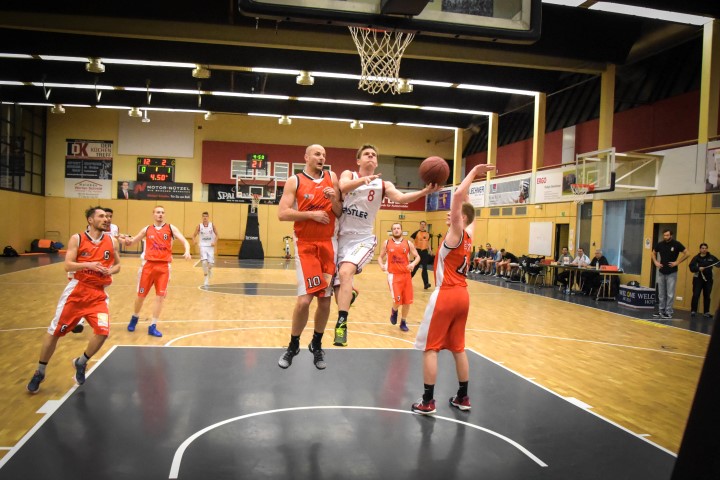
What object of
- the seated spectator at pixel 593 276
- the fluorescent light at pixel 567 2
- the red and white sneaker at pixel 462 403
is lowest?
the red and white sneaker at pixel 462 403

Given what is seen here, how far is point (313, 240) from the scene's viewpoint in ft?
16.0

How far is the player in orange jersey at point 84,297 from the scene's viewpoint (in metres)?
5.35

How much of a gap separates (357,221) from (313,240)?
1.48 ft

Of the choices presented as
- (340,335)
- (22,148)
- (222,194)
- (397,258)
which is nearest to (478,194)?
(222,194)

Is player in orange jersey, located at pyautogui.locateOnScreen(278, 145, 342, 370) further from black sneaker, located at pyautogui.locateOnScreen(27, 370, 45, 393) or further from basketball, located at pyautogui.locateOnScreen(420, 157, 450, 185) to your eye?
black sneaker, located at pyautogui.locateOnScreen(27, 370, 45, 393)

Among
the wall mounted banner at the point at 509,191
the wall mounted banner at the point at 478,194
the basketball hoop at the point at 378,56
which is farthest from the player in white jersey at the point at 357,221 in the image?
the wall mounted banner at the point at 478,194

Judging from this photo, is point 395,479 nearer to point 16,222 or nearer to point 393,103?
point 393,103

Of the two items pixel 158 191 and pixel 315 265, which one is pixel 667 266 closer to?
pixel 315 265

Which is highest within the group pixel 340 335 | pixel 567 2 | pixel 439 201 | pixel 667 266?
pixel 567 2

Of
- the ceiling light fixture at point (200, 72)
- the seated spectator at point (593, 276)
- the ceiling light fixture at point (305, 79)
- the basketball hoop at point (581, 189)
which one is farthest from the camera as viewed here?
the ceiling light fixture at point (200, 72)

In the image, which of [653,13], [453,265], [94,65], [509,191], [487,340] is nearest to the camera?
[453,265]

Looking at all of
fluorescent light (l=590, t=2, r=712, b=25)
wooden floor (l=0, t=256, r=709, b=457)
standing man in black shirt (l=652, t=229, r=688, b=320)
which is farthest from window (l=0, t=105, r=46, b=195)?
standing man in black shirt (l=652, t=229, r=688, b=320)

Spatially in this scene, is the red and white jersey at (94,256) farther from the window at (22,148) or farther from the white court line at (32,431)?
the window at (22,148)

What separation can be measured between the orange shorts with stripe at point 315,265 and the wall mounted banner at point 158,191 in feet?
84.2
